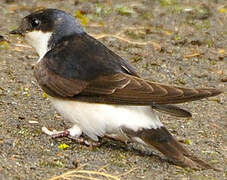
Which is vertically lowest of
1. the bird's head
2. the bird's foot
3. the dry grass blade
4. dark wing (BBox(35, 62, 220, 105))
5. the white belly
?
the bird's foot

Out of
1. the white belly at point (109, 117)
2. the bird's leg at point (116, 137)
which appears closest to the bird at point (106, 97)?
the white belly at point (109, 117)

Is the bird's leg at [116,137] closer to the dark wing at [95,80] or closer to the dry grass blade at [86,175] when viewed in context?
the dark wing at [95,80]

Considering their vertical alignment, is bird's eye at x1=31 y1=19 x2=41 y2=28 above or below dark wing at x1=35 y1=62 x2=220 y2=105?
above

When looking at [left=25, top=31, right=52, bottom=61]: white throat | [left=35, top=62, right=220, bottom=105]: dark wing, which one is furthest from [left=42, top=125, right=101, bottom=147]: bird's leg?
[left=25, top=31, right=52, bottom=61]: white throat

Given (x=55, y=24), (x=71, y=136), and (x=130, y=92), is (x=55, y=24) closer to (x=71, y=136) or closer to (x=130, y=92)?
(x=71, y=136)

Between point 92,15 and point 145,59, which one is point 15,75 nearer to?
point 145,59

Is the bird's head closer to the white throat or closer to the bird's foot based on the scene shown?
the white throat

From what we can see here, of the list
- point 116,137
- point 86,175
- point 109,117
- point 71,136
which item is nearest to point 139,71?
point 116,137
